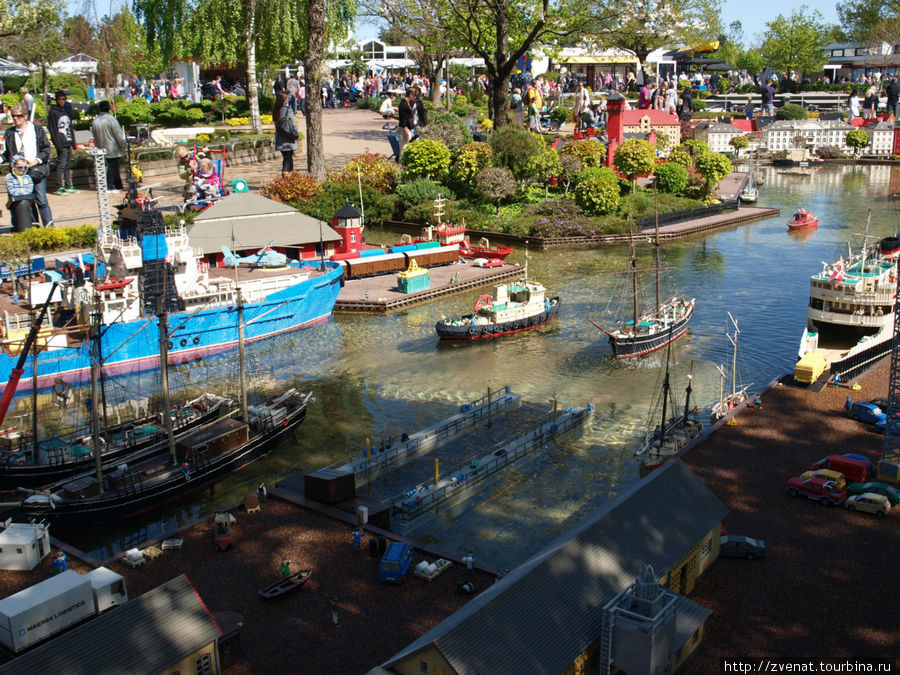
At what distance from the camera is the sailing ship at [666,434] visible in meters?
28.5

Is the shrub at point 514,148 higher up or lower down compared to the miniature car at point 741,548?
higher up

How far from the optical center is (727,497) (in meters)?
25.8

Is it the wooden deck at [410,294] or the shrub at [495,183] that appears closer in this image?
the wooden deck at [410,294]

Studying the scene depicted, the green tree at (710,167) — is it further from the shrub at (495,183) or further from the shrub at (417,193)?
the shrub at (417,193)

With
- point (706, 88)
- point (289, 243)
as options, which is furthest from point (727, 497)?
point (706, 88)

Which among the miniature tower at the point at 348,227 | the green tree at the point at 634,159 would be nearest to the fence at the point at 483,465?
the miniature tower at the point at 348,227

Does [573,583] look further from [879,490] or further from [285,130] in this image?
[285,130]

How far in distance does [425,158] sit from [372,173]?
4254 millimetres

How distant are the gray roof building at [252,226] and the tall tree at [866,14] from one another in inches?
4692

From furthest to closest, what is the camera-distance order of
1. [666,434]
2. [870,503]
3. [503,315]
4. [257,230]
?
[257,230]
[503,315]
[666,434]
[870,503]

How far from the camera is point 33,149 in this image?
165 feet

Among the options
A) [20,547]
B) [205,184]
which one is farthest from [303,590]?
[205,184]

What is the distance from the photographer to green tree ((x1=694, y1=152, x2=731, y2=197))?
7438cm

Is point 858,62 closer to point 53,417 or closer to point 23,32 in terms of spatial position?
point 23,32
